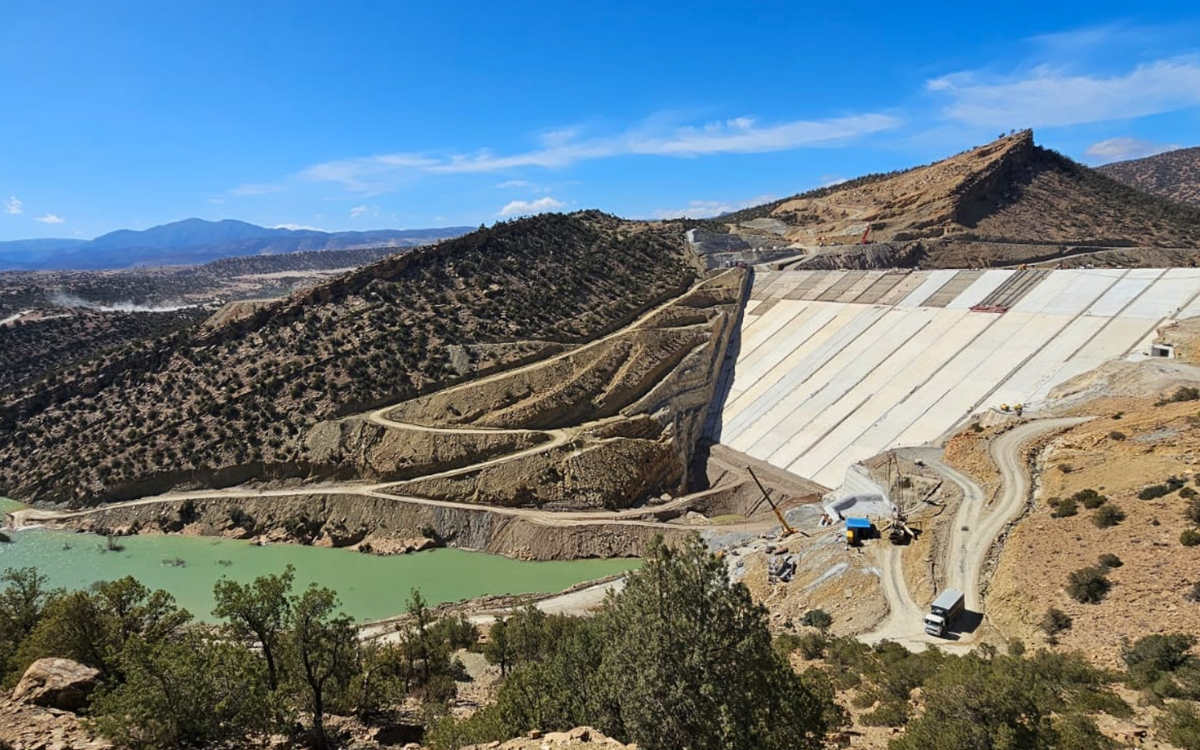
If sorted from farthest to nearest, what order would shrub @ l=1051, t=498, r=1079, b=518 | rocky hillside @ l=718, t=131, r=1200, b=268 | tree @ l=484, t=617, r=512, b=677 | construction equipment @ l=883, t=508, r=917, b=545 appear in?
rocky hillside @ l=718, t=131, r=1200, b=268, construction equipment @ l=883, t=508, r=917, b=545, shrub @ l=1051, t=498, r=1079, b=518, tree @ l=484, t=617, r=512, b=677

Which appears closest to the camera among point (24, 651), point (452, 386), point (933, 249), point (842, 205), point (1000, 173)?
point (24, 651)

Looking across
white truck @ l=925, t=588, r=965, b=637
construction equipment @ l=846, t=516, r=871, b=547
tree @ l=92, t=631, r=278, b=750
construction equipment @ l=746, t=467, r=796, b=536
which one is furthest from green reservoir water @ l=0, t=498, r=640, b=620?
tree @ l=92, t=631, r=278, b=750

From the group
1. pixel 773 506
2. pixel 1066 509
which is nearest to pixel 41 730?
pixel 1066 509

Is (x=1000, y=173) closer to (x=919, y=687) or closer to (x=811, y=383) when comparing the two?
(x=811, y=383)

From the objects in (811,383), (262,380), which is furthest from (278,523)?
(811,383)

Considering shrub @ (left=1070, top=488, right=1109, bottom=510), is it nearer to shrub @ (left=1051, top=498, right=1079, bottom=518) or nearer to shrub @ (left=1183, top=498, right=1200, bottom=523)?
shrub @ (left=1051, top=498, right=1079, bottom=518)

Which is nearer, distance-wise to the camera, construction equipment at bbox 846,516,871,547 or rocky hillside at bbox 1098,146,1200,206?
construction equipment at bbox 846,516,871,547
